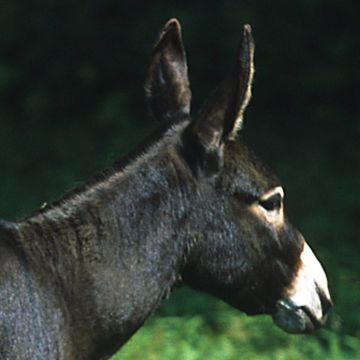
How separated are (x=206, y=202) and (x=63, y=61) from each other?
7.94 metres

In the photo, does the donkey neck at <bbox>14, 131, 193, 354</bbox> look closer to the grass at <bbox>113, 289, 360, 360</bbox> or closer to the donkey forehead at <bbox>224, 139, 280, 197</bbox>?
the donkey forehead at <bbox>224, 139, 280, 197</bbox>

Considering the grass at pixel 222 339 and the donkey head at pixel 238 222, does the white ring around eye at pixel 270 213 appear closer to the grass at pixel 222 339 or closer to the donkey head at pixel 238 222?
the donkey head at pixel 238 222

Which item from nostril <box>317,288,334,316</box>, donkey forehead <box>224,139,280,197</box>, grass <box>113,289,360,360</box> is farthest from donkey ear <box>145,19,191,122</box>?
grass <box>113,289,360,360</box>

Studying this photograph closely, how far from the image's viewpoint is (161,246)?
6836 mm

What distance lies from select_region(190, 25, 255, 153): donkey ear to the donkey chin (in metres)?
0.65

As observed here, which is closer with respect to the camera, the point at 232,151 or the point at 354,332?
the point at 232,151

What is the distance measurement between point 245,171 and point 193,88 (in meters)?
6.97

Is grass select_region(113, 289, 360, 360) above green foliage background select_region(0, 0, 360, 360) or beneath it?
above

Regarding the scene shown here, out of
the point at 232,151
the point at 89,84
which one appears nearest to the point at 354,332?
the point at 232,151

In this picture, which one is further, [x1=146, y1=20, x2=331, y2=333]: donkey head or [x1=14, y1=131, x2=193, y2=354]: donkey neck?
[x1=146, y1=20, x2=331, y2=333]: donkey head

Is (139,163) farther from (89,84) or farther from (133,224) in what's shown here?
(89,84)

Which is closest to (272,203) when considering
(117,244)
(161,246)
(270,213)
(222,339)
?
(270,213)

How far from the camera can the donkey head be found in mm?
6816

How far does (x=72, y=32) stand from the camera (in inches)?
579
